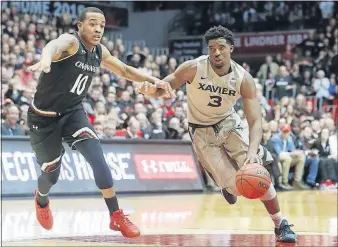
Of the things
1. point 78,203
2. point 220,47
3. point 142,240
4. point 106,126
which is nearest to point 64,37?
point 220,47

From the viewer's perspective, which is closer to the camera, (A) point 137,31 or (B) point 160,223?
(B) point 160,223

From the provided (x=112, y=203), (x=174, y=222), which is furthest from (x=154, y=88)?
(x=174, y=222)

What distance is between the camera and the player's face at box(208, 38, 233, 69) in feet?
25.6

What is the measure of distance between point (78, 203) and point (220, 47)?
250 inches

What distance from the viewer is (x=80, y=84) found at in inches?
291

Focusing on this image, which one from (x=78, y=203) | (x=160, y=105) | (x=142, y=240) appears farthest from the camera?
(x=160, y=105)

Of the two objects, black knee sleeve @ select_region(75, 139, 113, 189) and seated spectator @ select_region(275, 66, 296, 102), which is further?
seated spectator @ select_region(275, 66, 296, 102)

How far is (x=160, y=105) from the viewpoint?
1869cm

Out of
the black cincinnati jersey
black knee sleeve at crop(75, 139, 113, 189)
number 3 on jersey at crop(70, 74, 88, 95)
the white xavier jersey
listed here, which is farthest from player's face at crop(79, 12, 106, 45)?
the white xavier jersey

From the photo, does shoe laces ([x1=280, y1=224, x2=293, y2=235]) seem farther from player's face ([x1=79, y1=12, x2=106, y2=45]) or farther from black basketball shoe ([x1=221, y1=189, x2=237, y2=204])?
player's face ([x1=79, y1=12, x2=106, y2=45])

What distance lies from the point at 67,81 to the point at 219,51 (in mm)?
1569

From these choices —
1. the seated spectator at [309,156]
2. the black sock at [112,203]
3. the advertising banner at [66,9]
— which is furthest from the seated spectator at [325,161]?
the black sock at [112,203]

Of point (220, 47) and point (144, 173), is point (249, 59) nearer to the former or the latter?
point (144, 173)

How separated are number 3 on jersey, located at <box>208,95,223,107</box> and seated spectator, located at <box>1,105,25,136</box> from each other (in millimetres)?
6685
